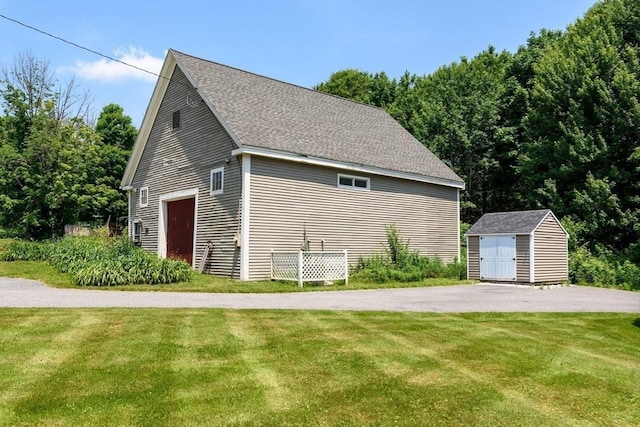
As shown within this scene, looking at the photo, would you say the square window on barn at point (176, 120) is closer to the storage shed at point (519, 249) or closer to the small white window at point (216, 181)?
the small white window at point (216, 181)

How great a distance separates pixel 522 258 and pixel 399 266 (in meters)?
4.55

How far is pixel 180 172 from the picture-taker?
19.5m

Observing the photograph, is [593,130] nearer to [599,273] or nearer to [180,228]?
[599,273]

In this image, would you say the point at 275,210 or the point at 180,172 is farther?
the point at 180,172

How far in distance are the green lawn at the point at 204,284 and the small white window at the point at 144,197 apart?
4879 mm

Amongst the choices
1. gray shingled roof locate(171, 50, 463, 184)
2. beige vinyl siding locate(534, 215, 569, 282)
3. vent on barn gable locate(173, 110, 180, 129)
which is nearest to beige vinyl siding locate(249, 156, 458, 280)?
gray shingled roof locate(171, 50, 463, 184)

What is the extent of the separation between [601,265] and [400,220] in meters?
8.32

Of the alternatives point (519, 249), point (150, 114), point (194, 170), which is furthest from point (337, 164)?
point (150, 114)

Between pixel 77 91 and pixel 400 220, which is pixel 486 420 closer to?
pixel 400 220

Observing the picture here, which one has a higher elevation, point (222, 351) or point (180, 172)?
point (180, 172)

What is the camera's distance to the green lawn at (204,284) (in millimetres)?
12695

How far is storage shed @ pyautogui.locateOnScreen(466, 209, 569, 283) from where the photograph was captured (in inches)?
730

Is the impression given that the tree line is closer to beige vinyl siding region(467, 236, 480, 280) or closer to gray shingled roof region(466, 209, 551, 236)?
gray shingled roof region(466, 209, 551, 236)

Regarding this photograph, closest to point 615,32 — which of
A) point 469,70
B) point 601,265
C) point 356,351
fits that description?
point 469,70
